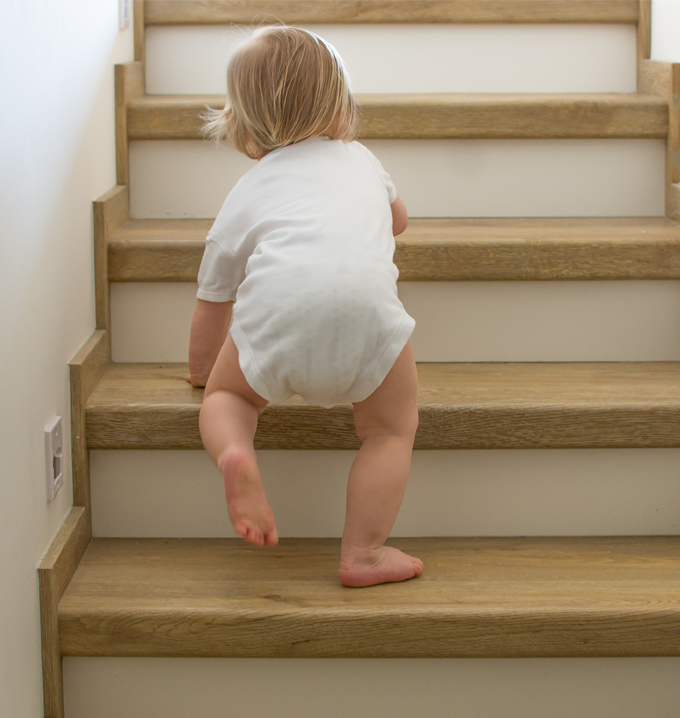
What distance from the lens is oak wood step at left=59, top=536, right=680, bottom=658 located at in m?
1.08

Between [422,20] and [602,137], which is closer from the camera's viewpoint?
[602,137]

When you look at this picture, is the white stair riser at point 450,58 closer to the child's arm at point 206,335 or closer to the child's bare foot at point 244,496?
the child's arm at point 206,335

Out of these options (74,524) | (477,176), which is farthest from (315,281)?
(477,176)

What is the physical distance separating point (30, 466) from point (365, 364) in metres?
0.45

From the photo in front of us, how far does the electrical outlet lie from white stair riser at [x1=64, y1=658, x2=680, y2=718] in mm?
1230

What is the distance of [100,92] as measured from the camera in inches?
57.7

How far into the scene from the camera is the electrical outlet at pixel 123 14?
5.42 feet

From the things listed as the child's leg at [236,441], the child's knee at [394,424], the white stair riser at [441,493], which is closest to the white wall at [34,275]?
the white stair riser at [441,493]

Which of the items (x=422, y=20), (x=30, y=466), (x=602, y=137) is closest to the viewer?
(x=30, y=466)

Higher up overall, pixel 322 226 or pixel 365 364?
pixel 322 226

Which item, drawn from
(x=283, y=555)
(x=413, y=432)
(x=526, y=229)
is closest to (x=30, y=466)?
(x=283, y=555)

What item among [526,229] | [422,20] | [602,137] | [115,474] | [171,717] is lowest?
[171,717]

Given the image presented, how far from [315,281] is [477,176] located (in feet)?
2.53

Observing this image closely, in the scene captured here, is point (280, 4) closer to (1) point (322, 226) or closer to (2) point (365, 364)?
(1) point (322, 226)
